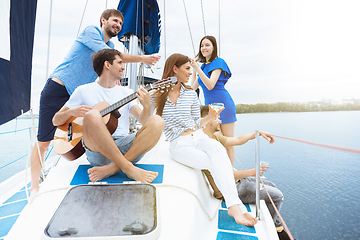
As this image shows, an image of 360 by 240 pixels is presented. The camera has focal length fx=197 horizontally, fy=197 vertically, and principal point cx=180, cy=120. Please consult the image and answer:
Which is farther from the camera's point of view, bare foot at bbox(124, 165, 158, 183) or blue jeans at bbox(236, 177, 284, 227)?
blue jeans at bbox(236, 177, 284, 227)

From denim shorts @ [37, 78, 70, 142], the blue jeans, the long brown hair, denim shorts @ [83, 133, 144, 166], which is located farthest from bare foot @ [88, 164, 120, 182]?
the blue jeans

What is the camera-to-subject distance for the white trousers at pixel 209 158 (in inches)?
45.5

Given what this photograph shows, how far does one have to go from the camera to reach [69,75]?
1.58 m

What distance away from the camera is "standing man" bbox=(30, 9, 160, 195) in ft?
5.07

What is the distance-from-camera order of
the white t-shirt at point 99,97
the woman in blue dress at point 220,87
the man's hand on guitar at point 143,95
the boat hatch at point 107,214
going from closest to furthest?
1. the boat hatch at point 107,214
2. the man's hand on guitar at point 143,95
3. the white t-shirt at point 99,97
4. the woman in blue dress at point 220,87

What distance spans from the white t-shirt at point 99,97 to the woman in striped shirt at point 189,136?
0.27 metres

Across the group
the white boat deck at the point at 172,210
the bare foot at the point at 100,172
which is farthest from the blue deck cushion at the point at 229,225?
the bare foot at the point at 100,172

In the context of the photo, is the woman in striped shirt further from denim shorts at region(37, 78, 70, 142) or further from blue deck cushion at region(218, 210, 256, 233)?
denim shorts at region(37, 78, 70, 142)

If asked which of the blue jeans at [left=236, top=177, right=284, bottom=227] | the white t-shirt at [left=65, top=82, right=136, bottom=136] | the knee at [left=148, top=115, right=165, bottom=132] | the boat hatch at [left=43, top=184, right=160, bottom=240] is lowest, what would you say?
the blue jeans at [left=236, top=177, right=284, bottom=227]

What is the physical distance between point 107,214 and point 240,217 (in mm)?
715

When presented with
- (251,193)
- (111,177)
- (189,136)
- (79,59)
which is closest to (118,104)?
(111,177)

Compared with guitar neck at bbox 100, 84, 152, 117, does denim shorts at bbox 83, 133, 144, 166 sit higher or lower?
lower

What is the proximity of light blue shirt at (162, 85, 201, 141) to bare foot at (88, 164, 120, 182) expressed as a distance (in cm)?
50

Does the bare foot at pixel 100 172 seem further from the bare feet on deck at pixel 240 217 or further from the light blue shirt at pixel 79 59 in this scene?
the light blue shirt at pixel 79 59
